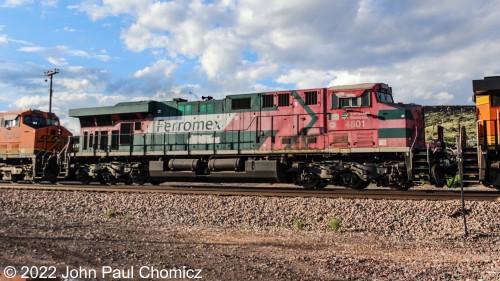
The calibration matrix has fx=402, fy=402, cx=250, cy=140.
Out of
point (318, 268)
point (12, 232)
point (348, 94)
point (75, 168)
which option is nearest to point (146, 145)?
point (75, 168)

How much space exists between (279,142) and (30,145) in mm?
13204

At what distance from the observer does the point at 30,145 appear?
2028 centimetres

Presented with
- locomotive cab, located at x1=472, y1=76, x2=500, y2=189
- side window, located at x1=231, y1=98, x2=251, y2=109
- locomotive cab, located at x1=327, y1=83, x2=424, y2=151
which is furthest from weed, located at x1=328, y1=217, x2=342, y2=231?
side window, located at x1=231, y1=98, x2=251, y2=109

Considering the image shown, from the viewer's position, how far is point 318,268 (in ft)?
17.7

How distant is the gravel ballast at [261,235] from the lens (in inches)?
217

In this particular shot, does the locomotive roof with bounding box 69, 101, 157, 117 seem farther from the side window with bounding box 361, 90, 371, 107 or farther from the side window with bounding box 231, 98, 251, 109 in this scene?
the side window with bounding box 361, 90, 371, 107

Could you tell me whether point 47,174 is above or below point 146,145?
below

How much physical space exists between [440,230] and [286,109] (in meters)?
7.93

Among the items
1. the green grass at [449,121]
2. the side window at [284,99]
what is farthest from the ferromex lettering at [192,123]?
the green grass at [449,121]

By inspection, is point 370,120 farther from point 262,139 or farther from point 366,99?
point 262,139

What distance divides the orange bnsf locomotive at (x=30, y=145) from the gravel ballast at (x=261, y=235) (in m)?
7.64

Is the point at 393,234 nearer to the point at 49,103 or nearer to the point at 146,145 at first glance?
A: the point at 146,145

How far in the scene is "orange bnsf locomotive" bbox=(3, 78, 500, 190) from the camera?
12594mm

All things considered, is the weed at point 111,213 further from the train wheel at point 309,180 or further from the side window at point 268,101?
the side window at point 268,101
